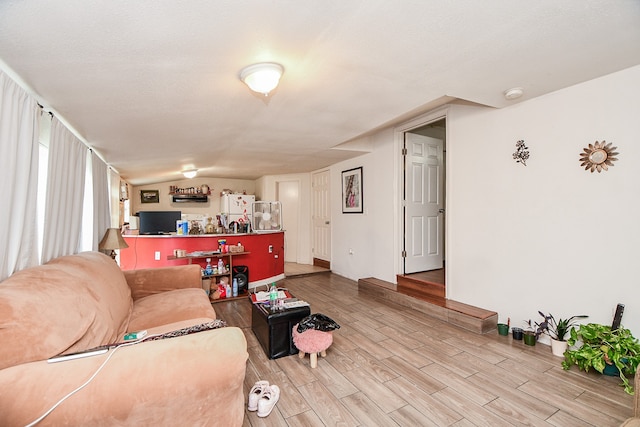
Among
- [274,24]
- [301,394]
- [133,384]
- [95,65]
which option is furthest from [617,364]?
[95,65]

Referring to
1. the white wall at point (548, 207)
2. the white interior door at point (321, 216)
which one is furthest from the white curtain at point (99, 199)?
the white wall at point (548, 207)

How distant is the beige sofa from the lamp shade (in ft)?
6.32

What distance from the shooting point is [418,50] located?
1694 mm

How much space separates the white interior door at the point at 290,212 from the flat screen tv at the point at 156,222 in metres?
2.71

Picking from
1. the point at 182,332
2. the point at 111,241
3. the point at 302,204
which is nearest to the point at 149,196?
the point at 302,204

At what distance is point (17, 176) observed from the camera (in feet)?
5.14

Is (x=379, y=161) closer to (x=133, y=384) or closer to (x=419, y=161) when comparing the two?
(x=419, y=161)

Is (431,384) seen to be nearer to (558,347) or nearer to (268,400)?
(268,400)

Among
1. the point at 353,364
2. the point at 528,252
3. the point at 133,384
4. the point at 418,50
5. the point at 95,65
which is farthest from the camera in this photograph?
the point at 528,252

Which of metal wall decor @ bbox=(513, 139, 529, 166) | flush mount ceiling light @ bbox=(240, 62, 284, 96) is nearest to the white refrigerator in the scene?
flush mount ceiling light @ bbox=(240, 62, 284, 96)

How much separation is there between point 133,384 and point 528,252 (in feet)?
10.4

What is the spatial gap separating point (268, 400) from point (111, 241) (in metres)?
2.85

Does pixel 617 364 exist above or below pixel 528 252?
below

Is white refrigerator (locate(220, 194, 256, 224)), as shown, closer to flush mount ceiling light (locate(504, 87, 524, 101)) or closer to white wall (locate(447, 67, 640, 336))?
white wall (locate(447, 67, 640, 336))
